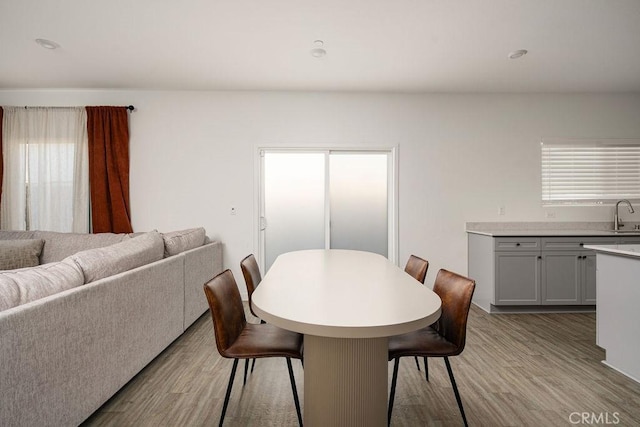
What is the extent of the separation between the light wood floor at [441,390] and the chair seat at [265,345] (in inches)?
17.9

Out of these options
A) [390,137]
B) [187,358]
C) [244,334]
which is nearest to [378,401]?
[244,334]

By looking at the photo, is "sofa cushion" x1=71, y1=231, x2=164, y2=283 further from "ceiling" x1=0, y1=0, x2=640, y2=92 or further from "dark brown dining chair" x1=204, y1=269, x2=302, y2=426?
"ceiling" x1=0, y1=0, x2=640, y2=92

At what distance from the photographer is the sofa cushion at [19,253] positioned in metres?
3.09

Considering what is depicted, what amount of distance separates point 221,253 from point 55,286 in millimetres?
2439

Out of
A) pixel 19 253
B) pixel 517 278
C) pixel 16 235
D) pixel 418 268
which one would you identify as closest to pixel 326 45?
pixel 418 268

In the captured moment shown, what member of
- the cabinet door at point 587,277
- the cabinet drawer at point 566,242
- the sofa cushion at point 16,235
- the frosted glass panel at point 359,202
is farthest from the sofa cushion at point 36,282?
the cabinet door at point 587,277

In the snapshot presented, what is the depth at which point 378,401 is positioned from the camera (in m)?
1.29

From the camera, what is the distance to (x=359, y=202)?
162 inches

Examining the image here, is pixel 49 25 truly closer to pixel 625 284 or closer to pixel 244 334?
pixel 244 334

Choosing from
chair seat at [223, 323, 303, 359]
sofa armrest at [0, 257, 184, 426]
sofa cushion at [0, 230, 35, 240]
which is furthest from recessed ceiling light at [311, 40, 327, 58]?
sofa cushion at [0, 230, 35, 240]

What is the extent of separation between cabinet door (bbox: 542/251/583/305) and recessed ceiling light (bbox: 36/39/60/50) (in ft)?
17.3

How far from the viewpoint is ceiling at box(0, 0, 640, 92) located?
2318mm

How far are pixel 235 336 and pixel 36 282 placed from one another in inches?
36.8

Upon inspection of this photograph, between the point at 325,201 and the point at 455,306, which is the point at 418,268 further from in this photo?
the point at 325,201
